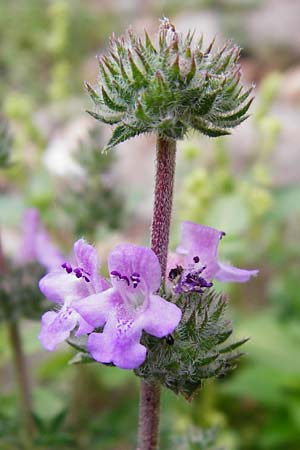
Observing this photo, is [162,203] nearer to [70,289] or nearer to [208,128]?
[208,128]

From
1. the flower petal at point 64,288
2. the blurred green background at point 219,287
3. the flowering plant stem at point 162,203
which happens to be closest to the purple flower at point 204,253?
the flowering plant stem at point 162,203

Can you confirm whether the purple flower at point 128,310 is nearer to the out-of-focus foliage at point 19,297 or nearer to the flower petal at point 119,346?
the flower petal at point 119,346

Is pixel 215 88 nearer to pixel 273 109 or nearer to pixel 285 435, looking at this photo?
pixel 285 435

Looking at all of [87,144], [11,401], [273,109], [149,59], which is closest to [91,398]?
[11,401]

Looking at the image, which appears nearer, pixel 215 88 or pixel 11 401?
pixel 215 88

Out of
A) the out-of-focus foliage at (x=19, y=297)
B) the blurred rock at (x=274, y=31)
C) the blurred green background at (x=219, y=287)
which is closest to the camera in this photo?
the out-of-focus foliage at (x=19, y=297)

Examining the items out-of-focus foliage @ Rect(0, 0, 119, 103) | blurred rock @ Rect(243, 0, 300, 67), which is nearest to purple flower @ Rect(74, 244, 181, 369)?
out-of-focus foliage @ Rect(0, 0, 119, 103)
